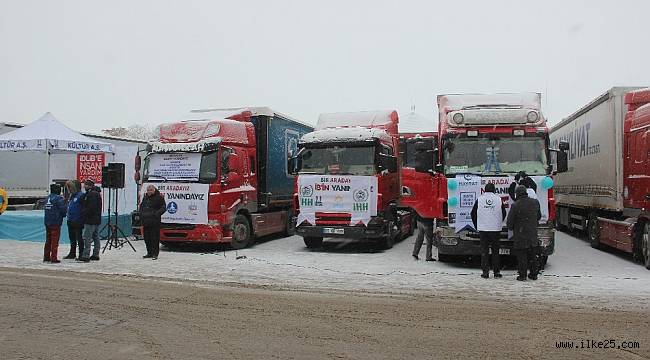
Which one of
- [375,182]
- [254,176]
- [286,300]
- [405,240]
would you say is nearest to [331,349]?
[286,300]

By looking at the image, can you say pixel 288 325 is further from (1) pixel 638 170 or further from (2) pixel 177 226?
(1) pixel 638 170

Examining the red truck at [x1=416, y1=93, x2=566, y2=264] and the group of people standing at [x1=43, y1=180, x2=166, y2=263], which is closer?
the red truck at [x1=416, y1=93, x2=566, y2=264]

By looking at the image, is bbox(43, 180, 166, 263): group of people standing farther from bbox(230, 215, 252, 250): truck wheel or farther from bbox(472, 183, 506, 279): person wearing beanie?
bbox(472, 183, 506, 279): person wearing beanie

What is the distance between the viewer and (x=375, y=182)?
46.6 ft

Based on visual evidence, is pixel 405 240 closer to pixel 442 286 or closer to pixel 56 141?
pixel 442 286

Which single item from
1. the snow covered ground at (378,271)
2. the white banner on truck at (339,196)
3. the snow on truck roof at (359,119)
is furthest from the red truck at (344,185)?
the snow on truck roof at (359,119)

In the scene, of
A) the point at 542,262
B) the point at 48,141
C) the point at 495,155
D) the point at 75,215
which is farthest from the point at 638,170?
the point at 48,141

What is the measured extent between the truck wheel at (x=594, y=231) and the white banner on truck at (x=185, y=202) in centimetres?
997

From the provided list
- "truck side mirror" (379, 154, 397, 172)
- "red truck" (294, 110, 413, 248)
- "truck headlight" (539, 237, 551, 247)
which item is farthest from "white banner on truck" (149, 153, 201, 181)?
"truck headlight" (539, 237, 551, 247)

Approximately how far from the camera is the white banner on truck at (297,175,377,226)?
559 inches

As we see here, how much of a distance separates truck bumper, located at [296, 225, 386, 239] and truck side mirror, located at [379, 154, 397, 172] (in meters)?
1.56

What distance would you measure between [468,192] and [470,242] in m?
0.99

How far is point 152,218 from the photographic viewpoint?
13.3 meters

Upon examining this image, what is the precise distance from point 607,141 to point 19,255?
1424 cm
